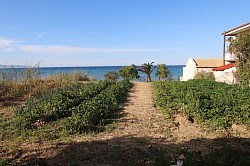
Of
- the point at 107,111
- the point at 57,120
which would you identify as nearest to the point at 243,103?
the point at 107,111

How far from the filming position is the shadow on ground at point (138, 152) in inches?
146

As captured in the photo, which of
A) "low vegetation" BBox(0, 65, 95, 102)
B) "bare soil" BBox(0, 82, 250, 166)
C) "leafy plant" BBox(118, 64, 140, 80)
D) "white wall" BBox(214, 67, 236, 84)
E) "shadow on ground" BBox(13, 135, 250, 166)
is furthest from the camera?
"leafy plant" BBox(118, 64, 140, 80)

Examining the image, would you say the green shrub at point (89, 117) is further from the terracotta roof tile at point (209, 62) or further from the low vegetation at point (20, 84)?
the terracotta roof tile at point (209, 62)

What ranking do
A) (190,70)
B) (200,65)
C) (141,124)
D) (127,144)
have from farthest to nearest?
(190,70) < (200,65) < (141,124) < (127,144)

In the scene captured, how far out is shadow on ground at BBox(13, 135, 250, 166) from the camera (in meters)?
3.70

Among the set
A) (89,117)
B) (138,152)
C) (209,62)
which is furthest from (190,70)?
(138,152)

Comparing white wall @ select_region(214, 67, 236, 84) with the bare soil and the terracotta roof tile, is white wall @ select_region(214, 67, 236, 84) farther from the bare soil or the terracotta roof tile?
the bare soil

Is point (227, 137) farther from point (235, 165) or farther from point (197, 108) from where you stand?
point (235, 165)

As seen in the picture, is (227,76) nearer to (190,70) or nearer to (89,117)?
(190,70)

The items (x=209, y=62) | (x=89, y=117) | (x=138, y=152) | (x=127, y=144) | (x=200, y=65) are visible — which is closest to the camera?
(x=138, y=152)

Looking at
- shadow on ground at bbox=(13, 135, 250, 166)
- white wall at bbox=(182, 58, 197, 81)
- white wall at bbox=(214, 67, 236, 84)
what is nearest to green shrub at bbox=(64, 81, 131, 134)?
shadow on ground at bbox=(13, 135, 250, 166)

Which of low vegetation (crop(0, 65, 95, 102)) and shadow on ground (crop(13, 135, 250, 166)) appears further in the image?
low vegetation (crop(0, 65, 95, 102))

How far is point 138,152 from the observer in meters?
4.72

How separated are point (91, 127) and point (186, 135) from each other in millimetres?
2176
